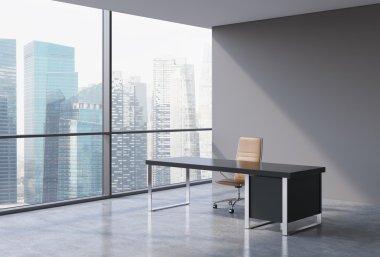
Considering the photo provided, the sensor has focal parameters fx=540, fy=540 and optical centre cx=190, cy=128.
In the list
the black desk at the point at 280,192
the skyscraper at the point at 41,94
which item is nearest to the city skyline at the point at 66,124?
the skyscraper at the point at 41,94

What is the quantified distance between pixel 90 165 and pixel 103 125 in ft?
2.03

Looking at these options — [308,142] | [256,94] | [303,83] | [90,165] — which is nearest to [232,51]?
[256,94]

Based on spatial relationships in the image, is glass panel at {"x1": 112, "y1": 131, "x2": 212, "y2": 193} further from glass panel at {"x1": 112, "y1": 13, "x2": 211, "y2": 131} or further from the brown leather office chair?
the brown leather office chair

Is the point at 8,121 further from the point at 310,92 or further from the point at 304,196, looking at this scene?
the point at 310,92

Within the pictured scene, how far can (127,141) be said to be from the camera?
8398mm

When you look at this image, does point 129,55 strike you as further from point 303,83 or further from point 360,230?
point 360,230

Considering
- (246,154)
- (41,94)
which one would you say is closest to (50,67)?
(41,94)

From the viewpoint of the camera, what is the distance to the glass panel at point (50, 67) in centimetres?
747

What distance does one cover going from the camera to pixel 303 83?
816 cm

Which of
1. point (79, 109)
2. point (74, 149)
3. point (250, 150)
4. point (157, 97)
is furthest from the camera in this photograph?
point (157, 97)

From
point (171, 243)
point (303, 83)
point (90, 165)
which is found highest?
point (303, 83)

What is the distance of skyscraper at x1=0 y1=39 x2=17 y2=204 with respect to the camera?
6.95 m

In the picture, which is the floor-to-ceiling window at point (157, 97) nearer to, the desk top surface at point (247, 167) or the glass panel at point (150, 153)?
the glass panel at point (150, 153)

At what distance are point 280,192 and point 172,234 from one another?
4.02 feet
